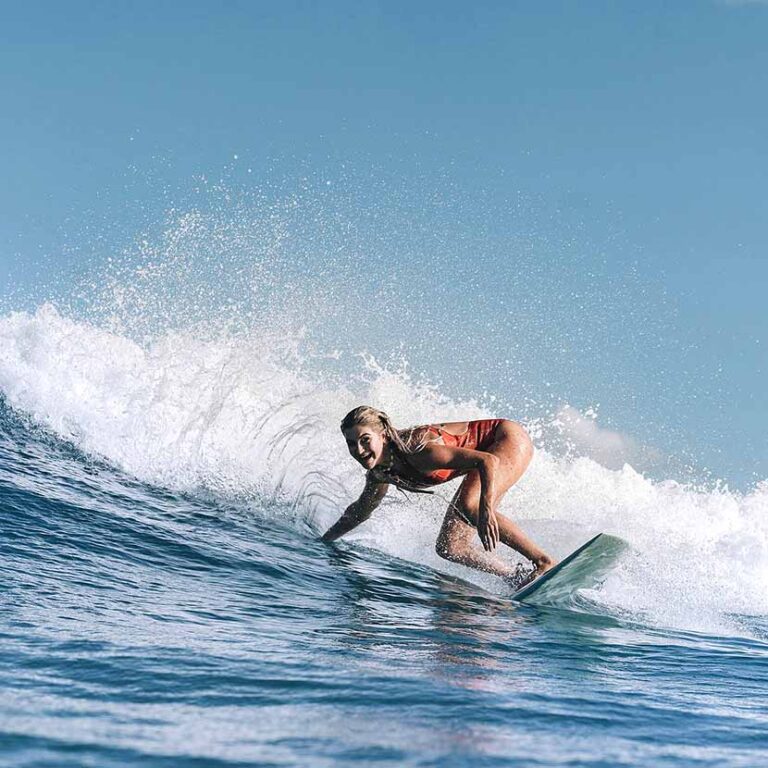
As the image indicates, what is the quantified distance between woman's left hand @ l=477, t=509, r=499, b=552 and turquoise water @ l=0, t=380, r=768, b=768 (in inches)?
18.2

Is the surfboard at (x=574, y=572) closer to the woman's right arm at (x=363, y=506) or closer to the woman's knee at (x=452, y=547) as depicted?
the woman's knee at (x=452, y=547)

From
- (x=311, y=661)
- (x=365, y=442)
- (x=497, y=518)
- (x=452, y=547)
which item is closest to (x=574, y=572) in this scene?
(x=497, y=518)

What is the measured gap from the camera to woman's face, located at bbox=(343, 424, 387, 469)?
20.4ft

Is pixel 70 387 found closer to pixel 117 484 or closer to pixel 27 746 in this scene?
pixel 117 484

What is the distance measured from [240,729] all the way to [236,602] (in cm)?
270

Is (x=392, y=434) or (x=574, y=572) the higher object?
(x=392, y=434)

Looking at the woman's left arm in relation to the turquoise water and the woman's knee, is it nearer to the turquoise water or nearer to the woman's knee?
the turquoise water

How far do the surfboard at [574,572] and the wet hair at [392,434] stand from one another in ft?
3.86

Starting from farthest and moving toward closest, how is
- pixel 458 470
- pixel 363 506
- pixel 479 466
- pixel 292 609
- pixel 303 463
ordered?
pixel 303 463 → pixel 363 506 → pixel 458 470 → pixel 479 466 → pixel 292 609

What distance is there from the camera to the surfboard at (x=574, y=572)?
21.9 ft

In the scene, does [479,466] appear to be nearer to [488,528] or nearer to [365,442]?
[488,528]

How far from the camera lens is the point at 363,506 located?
7156 millimetres

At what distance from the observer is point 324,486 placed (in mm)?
10039

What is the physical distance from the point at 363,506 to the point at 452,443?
918mm
